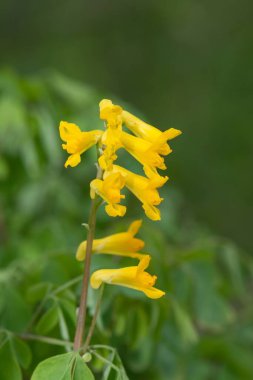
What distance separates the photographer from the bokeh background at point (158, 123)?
8.31ft

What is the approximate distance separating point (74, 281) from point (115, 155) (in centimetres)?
39

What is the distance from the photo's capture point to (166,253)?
8.08 ft

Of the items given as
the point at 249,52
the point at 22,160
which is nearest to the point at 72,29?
the point at 249,52

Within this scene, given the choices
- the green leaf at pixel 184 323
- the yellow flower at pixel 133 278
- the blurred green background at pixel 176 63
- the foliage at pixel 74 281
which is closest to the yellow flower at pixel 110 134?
the yellow flower at pixel 133 278

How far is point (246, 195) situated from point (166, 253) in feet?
13.3

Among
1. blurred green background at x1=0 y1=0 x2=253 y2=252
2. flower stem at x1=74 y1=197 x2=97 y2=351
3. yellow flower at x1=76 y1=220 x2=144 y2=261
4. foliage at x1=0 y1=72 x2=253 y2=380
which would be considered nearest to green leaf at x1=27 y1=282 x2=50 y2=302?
foliage at x1=0 y1=72 x2=253 y2=380

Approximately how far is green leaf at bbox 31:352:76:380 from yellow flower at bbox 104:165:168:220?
1.05 ft

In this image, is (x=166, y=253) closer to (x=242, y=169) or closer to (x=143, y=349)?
(x=143, y=349)

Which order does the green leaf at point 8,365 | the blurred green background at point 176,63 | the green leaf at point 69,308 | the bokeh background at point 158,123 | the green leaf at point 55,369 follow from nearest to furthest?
the green leaf at point 55,369 → the green leaf at point 8,365 → the green leaf at point 69,308 → the bokeh background at point 158,123 → the blurred green background at point 176,63

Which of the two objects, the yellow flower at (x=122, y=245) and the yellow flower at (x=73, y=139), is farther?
the yellow flower at (x=122, y=245)

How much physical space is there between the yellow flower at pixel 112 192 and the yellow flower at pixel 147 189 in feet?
0.09

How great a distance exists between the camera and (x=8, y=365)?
5.43 feet

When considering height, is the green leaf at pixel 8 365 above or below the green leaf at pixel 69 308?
below

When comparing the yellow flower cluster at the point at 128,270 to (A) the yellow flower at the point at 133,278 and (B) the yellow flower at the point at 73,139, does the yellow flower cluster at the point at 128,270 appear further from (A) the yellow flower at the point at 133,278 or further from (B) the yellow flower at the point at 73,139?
(B) the yellow flower at the point at 73,139
